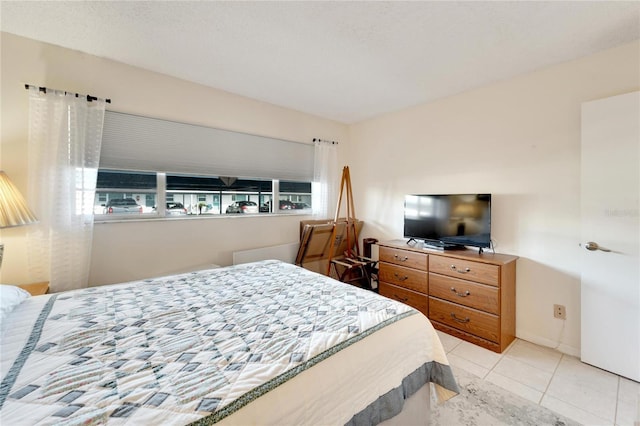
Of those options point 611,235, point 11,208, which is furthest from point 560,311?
point 11,208

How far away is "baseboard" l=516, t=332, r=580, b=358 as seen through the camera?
2.22 m

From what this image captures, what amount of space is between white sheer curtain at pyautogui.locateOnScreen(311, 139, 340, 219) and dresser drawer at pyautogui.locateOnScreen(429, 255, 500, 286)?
1649 millimetres

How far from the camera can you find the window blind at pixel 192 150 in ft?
7.75

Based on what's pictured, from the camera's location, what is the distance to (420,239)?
304cm

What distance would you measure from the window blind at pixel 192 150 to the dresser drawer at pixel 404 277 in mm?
1692

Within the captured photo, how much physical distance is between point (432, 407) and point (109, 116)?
3.39 meters

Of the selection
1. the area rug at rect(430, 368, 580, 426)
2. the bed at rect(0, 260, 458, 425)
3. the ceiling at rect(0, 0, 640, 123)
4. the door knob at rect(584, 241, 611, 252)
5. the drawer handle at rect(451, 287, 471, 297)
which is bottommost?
the area rug at rect(430, 368, 580, 426)

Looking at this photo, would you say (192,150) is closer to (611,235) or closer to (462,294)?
(462,294)

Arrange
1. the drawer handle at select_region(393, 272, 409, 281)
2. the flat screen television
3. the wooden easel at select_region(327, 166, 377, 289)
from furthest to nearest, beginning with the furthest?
1. the wooden easel at select_region(327, 166, 377, 289)
2. the drawer handle at select_region(393, 272, 409, 281)
3. the flat screen television

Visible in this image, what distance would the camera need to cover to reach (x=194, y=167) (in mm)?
2773

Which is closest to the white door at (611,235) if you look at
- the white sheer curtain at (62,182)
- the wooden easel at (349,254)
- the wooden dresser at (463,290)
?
the wooden dresser at (463,290)

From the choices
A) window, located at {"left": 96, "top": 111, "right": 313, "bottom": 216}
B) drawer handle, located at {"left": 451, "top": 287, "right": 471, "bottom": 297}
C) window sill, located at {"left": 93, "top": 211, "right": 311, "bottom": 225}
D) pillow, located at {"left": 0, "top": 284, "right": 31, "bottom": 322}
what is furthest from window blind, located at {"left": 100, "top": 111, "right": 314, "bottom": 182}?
drawer handle, located at {"left": 451, "top": 287, "right": 471, "bottom": 297}

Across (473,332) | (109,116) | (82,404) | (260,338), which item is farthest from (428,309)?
(109,116)

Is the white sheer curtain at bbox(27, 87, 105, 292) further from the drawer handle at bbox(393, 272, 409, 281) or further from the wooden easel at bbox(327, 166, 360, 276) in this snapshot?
the drawer handle at bbox(393, 272, 409, 281)
